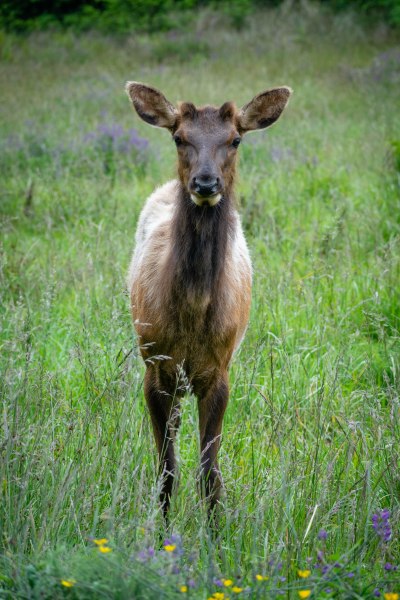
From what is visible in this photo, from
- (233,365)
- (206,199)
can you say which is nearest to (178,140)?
(206,199)

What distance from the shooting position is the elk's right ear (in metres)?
4.41

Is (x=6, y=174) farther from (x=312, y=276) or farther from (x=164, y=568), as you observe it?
(x=164, y=568)

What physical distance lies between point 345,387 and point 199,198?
184cm

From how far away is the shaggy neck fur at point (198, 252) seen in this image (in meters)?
4.08

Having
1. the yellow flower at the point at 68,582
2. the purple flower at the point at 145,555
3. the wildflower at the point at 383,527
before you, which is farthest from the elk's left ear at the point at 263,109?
the yellow flower at the point at 68,582

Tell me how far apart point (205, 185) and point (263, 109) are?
3.46 feet

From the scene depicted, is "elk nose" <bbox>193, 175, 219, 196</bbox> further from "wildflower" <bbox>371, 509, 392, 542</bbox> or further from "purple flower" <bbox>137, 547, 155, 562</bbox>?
"purple flower" <bbox>137, 547, 155, 562</bbox>

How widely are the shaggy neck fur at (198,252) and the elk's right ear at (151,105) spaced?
0.54 meters

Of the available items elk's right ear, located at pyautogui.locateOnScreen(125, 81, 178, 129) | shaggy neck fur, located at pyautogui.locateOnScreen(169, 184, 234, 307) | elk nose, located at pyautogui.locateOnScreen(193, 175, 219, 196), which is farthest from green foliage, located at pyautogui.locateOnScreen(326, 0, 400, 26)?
elk nose, located at pyautogui.locateOnScreen(193, 175, 219, 196)

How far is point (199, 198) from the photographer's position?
3.88 meters

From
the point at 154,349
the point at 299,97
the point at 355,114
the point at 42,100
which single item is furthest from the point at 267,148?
the point at 154,349

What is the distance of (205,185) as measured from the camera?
12.3ft

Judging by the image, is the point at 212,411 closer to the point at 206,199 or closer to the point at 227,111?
the point at 206,199

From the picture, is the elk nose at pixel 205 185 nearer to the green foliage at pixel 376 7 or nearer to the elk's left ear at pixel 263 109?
the elk's left ear at pixel 263 109
